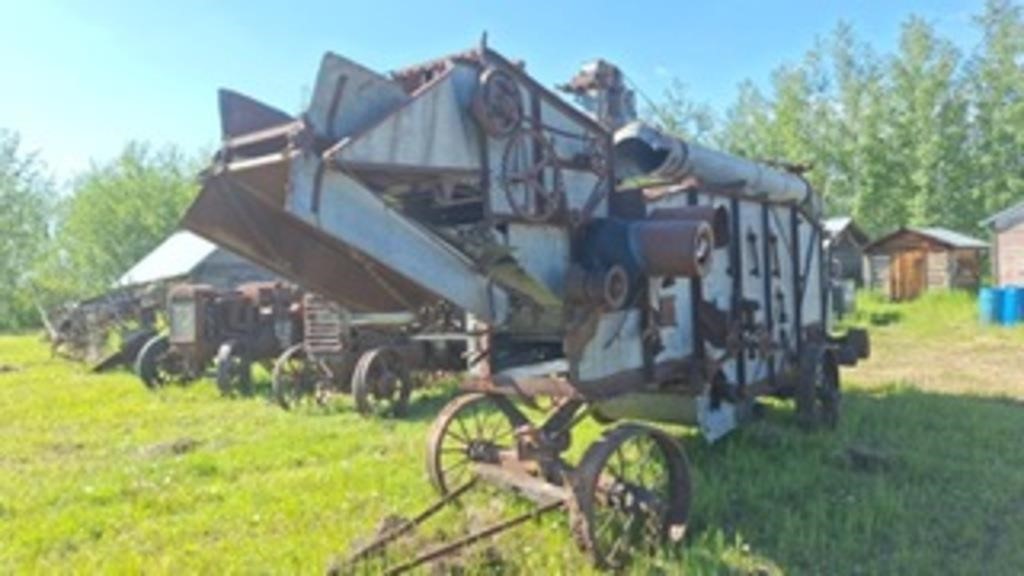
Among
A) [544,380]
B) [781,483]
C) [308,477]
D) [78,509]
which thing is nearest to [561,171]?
[544,380]

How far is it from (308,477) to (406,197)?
3.48 m

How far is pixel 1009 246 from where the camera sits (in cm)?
2709

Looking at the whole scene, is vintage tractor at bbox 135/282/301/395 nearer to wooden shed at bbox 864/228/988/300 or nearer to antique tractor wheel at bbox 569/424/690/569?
antique tractor wheel at bbox 569/424/690/569

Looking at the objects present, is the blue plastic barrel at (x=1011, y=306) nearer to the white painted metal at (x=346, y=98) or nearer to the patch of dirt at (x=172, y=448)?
the patch of dirt at (x=172, y=448)

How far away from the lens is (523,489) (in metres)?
4.97

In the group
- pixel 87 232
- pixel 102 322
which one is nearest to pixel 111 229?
pixel 87 232

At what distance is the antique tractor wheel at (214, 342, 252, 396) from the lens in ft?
39.5

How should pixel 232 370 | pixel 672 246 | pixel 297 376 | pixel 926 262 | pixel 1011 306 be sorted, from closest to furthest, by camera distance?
1. pixel 672 246
2. pixel 297 376
3. pixel 232 370
4. pixel 1011 306
5. pixel 926 262

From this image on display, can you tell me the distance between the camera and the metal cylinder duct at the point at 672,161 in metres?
5.40

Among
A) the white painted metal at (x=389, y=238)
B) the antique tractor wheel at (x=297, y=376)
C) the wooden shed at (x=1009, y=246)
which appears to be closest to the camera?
the white painted metal at (x=389, y=238)

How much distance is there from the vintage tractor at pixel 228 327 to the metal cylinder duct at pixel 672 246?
28.4ft

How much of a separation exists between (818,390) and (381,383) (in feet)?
15.2

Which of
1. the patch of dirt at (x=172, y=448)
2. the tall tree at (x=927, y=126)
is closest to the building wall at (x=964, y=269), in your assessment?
the tall tree at (x=927, y=126)

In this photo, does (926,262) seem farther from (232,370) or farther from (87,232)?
(87,232)
